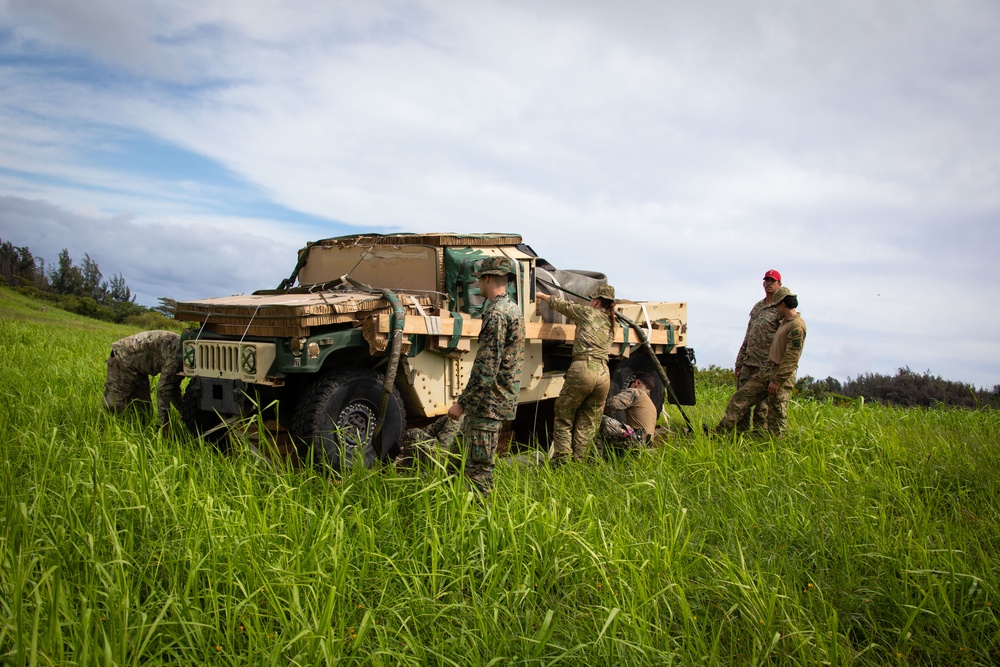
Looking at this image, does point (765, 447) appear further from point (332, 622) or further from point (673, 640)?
point (332, 622)

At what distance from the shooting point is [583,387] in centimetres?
650

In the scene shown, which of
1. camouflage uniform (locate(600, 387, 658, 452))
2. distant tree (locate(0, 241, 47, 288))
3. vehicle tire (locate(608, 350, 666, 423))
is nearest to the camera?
camouflage uniform (locate(600, 387, 658, 452))

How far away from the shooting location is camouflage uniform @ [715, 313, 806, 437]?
7406 millimetres

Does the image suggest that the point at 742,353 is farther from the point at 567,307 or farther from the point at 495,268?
the point at 495,268

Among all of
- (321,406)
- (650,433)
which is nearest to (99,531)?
(321,406)

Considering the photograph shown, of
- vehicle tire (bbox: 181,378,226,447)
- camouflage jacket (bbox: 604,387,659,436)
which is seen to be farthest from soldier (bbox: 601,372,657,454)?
vehicle tire (bbox: 181,378,226,447)

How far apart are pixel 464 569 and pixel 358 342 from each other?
2.46m

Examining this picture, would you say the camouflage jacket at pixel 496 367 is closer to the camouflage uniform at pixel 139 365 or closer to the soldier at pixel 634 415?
the soldier at pixel 634 415

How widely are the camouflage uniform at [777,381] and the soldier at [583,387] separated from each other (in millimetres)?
1802

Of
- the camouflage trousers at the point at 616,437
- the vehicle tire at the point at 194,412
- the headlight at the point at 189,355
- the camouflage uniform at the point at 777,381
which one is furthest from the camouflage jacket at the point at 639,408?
the headlight at the point at 189,355

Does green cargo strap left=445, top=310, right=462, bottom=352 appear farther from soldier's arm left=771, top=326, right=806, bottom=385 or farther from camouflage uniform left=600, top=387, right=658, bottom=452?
soldier's arm left=771, top=326, right=806, bottom=385

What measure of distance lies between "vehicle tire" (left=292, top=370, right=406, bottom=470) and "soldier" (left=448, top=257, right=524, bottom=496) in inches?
31.1

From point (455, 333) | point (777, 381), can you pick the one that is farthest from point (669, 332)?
point (455, 333)

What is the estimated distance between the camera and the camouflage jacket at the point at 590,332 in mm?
6562
